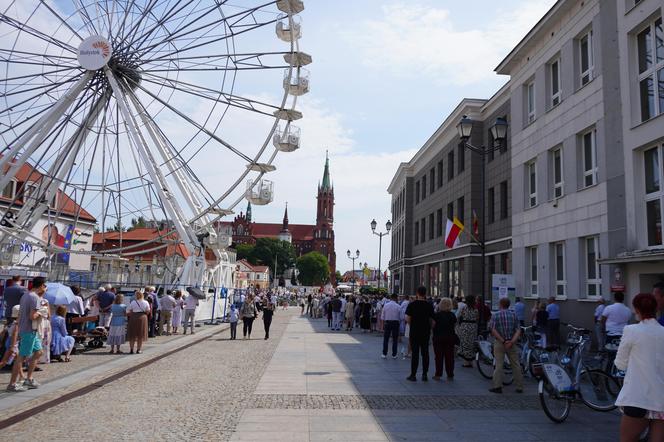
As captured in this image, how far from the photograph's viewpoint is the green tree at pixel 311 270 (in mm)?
145000

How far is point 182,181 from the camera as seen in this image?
26.9 m

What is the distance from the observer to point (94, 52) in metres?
24.1

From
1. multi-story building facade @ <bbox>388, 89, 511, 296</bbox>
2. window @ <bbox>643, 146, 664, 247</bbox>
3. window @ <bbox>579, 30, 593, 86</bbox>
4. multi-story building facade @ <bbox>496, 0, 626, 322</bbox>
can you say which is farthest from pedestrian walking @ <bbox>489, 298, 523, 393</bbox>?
window @ <bbox>579, 30, 593, 86</bbox>

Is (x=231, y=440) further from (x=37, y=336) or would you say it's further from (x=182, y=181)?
(x=182, y=181)

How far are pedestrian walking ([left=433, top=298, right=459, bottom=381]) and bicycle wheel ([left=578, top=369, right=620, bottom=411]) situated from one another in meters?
3.61

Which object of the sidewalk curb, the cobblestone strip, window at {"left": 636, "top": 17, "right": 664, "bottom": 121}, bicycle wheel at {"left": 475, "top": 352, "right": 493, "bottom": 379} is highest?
window at {"left": 636, "top": 17, "right": 664, "bottom": 121}

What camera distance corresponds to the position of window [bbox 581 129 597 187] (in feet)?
60.3

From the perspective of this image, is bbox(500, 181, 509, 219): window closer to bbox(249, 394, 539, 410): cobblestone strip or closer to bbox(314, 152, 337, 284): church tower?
bbox(249, 394, 539, 410): cobblestone strip

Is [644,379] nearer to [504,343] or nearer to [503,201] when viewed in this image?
[504,343]

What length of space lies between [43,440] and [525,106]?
74.3 feet

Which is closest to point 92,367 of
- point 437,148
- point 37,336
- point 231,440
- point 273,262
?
point 37,336

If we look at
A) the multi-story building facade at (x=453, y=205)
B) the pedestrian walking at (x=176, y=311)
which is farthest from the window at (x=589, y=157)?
the pedestrian walking at (x=176, y=311)

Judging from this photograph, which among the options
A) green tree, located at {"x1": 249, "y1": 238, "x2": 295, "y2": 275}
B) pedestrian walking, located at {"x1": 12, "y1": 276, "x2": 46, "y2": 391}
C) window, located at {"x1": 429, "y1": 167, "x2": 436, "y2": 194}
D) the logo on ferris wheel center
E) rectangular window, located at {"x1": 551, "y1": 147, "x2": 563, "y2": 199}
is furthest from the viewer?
green tree, located at {"x1": 249, "y1": 238, "x2": 295, "y2": 275}

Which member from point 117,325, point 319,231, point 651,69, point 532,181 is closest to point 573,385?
point 651,69
